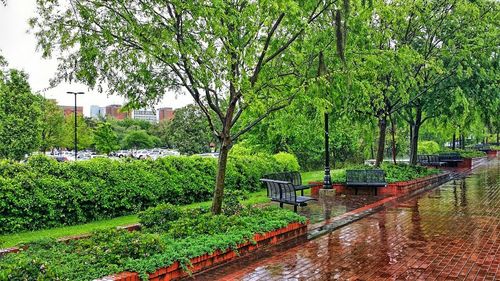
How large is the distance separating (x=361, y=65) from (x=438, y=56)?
27.7 feet

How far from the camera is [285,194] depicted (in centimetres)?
1052

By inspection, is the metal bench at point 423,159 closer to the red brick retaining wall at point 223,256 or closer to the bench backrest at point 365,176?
the bench backrest at point 365,176

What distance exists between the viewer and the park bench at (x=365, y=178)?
14.2m

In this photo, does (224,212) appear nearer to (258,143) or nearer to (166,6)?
(166,6)

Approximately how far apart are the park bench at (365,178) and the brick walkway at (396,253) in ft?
10.6

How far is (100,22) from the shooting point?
7633mm

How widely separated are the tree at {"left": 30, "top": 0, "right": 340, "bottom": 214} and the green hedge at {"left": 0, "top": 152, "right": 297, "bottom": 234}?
263 centimetres

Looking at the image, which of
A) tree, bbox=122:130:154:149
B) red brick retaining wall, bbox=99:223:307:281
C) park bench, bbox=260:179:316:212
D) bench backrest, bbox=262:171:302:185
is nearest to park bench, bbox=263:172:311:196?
bench backrest, bbox=262:171:302:185

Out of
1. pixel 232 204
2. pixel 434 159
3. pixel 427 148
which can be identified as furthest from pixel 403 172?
pixel 427 148

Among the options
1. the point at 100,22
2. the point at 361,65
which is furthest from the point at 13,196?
the point at 361,65

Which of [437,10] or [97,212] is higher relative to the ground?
[437,10]

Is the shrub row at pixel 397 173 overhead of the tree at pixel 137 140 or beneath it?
beneath

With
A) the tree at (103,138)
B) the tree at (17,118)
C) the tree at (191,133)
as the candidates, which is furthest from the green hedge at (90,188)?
the tree at (103,138)

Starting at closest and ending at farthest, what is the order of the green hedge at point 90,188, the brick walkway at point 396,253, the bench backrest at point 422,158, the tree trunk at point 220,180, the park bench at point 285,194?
the brick walkway at point 396,253, the tree trunk at point 220,180, the green hedge at point 90,188, the park bench at point 285,194, the bench backrest at point 422,158
